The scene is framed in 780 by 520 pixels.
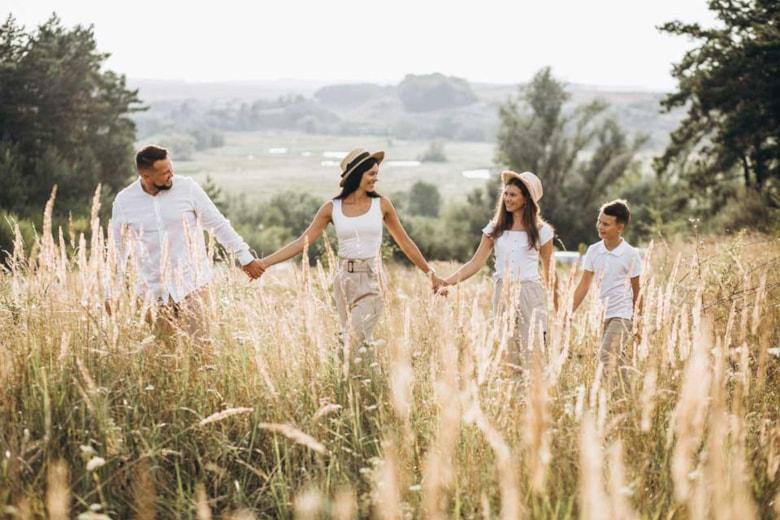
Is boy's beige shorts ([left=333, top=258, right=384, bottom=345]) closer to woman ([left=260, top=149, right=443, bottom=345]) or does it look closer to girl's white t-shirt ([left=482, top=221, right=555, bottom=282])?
woman ([left=260, top=149, right=443, bottom=345])

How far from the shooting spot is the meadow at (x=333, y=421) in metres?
2.80

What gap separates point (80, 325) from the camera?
12.9 feet

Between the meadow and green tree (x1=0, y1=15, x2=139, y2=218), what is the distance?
23312 millimetres

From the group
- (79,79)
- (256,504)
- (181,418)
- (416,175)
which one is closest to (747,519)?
(256,504)

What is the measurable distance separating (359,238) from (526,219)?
1.25 meters

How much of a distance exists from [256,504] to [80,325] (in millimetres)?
1358

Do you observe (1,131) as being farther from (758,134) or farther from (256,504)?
(256,504)

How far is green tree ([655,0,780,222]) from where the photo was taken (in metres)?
23.2

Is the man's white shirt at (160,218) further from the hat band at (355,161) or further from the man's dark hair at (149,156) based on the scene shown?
the hat band at (355,161)

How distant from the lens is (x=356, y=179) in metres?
5.75

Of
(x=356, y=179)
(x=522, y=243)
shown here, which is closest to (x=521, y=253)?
(x=522, y=243)

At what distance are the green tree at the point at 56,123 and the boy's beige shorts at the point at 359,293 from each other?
22188 mm

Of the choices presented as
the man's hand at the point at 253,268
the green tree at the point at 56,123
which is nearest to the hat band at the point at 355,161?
the man's hand at the point at 253,268

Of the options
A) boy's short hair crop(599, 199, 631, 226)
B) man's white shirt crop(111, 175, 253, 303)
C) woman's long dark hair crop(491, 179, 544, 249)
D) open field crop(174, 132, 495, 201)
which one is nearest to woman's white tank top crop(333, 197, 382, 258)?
man's white shirt crop(111, 175, 253, 303)
